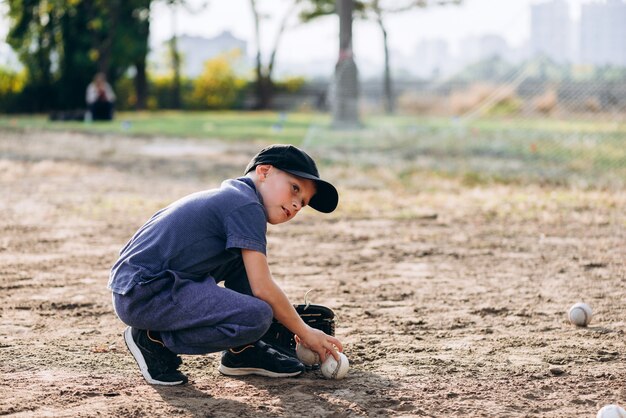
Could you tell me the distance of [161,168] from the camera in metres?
14.2

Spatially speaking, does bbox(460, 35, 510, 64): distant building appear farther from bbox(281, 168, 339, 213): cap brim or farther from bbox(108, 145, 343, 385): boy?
bbox(108, 145, 343, 385): boy

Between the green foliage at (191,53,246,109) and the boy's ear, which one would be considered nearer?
the boy's ear

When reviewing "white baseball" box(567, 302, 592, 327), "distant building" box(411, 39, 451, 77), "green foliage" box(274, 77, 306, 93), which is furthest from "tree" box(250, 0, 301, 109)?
"white baseball" box(567, 302, 592, 327)

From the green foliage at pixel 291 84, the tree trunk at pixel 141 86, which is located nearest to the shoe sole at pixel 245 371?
the tree trunk at pixel 141 86

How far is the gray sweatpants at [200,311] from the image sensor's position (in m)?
4.03

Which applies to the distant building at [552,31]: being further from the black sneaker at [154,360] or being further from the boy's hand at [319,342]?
the black sneaker at [154,360]

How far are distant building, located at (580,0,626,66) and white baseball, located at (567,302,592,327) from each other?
1031 centimetres

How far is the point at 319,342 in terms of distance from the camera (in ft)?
13.7

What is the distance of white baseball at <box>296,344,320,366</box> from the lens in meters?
4.38

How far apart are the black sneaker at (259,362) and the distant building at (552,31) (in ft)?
39.0

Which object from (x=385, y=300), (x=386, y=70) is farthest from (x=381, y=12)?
(x=385, y=300)

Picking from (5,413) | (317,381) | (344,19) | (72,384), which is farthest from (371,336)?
(344,19)

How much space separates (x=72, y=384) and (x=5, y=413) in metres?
0.45

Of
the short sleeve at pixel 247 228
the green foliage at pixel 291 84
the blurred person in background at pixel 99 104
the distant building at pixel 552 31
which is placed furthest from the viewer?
the green foliage at pixel 291 84
